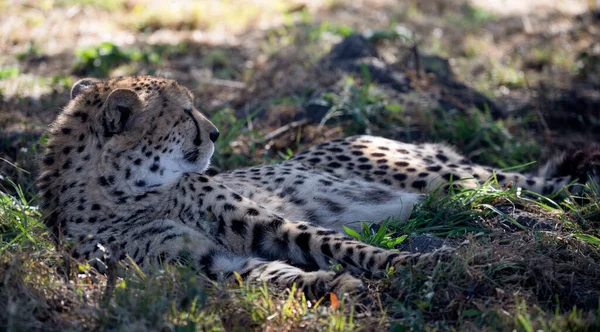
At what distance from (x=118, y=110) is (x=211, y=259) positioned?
779 mm

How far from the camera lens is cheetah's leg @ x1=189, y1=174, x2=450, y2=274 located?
116 inches

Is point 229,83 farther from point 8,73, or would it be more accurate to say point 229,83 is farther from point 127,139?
point 127,139

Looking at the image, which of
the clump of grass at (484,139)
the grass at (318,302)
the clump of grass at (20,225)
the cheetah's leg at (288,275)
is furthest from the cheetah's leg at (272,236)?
the clump of grass at (484,139)

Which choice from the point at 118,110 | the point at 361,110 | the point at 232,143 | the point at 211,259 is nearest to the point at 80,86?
the point at 118,110

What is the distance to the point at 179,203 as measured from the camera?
3.24 m

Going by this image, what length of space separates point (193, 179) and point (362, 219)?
2.82ft

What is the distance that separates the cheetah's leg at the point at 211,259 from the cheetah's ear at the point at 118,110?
1.49 feet

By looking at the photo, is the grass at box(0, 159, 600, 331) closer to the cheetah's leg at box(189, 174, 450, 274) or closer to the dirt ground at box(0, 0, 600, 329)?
the dirt ground at box(0, 0, 600, 329)

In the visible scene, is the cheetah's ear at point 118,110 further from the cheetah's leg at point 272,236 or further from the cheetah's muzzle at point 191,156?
the cheetah's leg at point 272,236

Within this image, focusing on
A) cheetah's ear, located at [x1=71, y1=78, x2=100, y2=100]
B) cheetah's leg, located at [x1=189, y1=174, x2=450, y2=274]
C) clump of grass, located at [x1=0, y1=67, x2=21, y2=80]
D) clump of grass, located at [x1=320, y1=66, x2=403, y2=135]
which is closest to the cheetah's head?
cheetah's ear, located at [x1=71, y1=78, x2=100, y2=100]

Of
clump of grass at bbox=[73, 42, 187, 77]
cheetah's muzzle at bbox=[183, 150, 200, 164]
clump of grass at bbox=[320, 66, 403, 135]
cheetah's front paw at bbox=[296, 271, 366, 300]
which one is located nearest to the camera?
cheetah's front paw at bbox=[296, 271, 366, 300]

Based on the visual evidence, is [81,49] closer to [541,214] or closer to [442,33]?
[442,33]

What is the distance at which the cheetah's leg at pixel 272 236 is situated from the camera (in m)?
2.96

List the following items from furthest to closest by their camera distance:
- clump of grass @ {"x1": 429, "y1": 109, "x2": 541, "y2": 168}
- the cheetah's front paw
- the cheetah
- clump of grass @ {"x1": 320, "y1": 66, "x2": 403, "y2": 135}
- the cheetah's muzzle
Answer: clump of grass @ {"x1": 320, "y1": 66, "x2": 403, "y2": 135} < clump of grass @ {"x1": 429, "y1": 109, "x2": 541, "y2": 168} < the cheetah's muzzle < the cheetah < the cheetah's front paw
